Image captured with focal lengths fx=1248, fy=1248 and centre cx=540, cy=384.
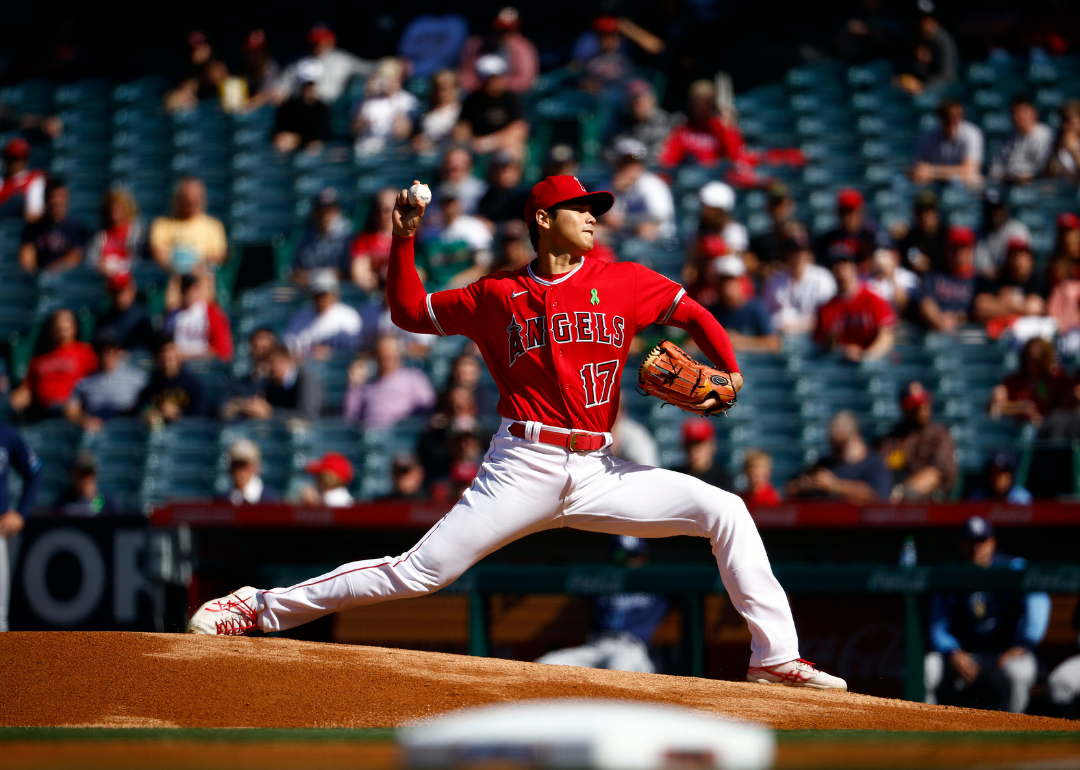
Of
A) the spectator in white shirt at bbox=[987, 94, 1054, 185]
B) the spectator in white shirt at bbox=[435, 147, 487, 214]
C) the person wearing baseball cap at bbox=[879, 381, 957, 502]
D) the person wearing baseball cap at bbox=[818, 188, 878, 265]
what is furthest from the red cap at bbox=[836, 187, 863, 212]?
the spectator in white shirt at bbox=[435, 147, 487, 214]

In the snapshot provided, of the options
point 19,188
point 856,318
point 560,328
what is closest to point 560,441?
point 560,328

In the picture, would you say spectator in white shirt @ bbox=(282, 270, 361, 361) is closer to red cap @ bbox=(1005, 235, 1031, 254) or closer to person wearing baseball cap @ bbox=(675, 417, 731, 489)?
person wearing baseball cap @ bbox=(675, 417, 731, 489)

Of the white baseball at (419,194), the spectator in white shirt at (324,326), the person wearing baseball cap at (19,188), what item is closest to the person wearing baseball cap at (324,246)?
the spectator in white shirt at (324,326)

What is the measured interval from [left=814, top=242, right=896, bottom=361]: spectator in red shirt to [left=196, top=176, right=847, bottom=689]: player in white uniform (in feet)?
14.5

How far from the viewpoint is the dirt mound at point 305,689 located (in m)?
4.02

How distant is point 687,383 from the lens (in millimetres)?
4359

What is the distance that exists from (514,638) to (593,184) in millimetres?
4937

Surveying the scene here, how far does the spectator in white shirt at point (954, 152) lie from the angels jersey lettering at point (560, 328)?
6562 mm

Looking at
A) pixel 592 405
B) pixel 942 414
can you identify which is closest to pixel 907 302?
pixel 942 414

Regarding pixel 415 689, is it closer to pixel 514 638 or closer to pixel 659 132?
pixel 514 638

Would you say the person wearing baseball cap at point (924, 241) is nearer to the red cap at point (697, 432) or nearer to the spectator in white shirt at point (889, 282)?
the spectator in white shirt at point (889, 282)

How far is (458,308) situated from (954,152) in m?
7.13

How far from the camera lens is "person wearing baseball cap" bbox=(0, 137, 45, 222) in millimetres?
11281

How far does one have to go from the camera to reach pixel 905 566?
20.4 feet
